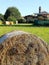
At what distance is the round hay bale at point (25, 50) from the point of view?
Result: 5320 mm

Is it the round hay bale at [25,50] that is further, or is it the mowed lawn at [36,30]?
the mowed lawn at [36,30]

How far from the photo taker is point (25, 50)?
5.41 m

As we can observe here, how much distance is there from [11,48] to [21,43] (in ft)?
0.81

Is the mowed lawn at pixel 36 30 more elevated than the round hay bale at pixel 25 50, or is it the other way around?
the round hay bale at pixel 25 50

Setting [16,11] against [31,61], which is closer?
[31,61]

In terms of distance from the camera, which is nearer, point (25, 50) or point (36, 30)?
point (25, 50)

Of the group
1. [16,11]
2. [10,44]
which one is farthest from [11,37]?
[16,11]

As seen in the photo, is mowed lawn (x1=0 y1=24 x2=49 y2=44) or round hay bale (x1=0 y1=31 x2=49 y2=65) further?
mowed lawn (x1=0 y1=24 x2=49 y2=44)

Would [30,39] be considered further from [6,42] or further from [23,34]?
[6,42]

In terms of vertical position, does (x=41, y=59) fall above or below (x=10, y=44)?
below

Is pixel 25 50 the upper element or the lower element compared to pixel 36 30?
upper

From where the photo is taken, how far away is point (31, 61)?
17.8 ft

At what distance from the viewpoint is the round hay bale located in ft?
17.5

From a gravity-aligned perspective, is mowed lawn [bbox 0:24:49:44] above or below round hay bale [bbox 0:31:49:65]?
below
